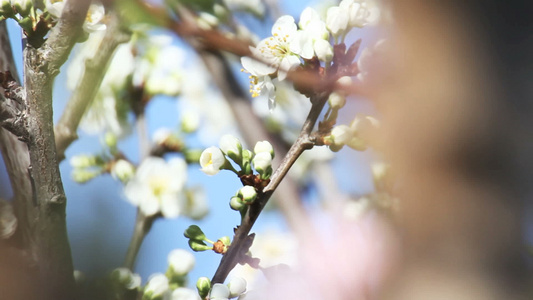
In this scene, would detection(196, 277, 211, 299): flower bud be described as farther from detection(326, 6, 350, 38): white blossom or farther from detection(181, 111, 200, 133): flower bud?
detection(181, 111, 200, 133): flower bud

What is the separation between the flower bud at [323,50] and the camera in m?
0.59

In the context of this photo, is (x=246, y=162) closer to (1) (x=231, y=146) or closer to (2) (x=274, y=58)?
(1) (x=231, y=146)

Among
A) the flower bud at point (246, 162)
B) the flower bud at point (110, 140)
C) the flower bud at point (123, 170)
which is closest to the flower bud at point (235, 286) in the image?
the flower bud at point (246, 162)

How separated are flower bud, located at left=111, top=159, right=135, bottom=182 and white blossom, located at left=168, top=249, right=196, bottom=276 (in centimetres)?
19

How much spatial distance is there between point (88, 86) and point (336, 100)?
29 centimetres

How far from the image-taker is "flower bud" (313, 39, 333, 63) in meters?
0.59

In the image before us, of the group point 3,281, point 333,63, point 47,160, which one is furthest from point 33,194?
point 333,63

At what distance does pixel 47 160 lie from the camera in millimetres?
505

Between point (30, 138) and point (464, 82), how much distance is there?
37cm

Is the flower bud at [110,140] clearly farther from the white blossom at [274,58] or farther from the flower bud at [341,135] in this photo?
the flower bud at [341,135]

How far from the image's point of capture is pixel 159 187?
871mm

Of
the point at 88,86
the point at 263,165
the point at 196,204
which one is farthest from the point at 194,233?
the point at 196,204

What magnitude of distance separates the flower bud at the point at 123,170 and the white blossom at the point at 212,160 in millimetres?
282

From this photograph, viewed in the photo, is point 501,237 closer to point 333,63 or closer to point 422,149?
point 422,149
